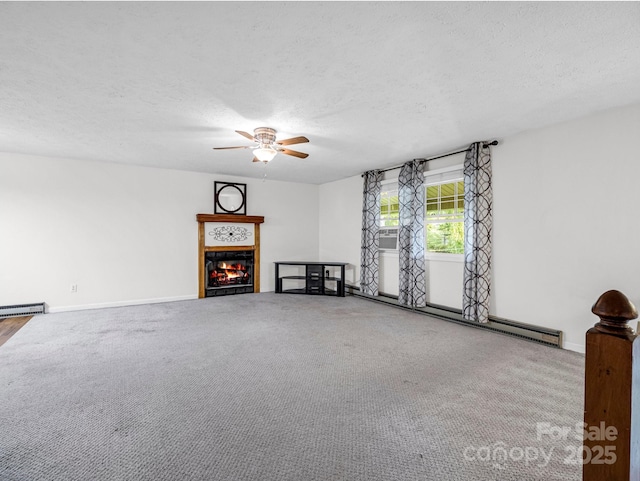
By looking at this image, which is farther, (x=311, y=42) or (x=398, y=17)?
(x=311, y=42)

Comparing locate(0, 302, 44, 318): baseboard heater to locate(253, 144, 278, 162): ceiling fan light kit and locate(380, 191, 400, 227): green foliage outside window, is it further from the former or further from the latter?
locate(380, 191, 400, 227): green foliage outside window

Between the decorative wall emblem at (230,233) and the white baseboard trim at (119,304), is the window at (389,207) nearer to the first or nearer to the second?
the decorative wall emblem at (230,233)

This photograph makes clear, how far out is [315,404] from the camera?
85.4 inches

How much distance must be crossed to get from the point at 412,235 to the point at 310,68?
324 centimetres

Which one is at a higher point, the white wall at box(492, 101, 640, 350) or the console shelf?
the white wall at box(492, 101, 640, 350)

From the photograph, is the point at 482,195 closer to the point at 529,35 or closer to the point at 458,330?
the point at 458,330

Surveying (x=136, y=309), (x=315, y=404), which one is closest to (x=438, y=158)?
(x=315, y=404)

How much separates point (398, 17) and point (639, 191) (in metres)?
2.80

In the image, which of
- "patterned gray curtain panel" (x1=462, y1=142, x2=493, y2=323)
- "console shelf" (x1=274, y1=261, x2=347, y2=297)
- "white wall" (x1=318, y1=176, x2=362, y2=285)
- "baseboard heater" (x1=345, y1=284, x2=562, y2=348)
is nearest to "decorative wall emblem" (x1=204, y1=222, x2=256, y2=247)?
"console shelf" (x1=274, y1=261, x2=347, y2=297)

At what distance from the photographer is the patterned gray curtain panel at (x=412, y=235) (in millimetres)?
4766

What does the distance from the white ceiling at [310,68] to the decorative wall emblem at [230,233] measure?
8.18 ft

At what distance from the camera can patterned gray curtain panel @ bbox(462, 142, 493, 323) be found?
3932 mm

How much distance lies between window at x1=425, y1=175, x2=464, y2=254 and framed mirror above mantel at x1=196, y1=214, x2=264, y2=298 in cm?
328

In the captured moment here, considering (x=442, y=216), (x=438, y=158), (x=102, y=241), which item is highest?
(x=438, y=158)
